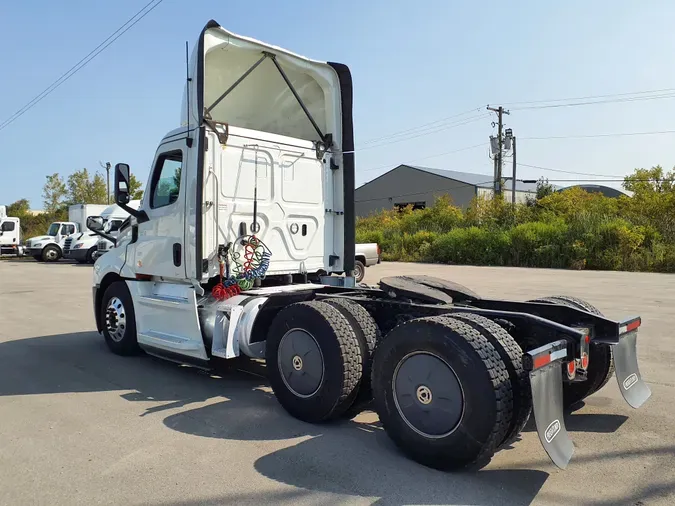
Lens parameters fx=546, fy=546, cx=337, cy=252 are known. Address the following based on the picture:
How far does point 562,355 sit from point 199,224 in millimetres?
3690

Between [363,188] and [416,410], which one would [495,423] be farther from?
[363,188]

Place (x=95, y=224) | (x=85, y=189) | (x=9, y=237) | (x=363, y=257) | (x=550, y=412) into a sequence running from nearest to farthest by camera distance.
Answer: (x=550, y=412), (x=95, y=224), (x=363, y=257), (x=9, y=237), (x=85, y=189)

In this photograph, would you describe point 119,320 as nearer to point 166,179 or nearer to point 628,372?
point 166,179

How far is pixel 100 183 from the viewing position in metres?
57.5

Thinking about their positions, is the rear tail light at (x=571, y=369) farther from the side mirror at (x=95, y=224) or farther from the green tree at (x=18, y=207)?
the green tree at (x=18, y=207)

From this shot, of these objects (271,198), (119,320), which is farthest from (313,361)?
(119,320)

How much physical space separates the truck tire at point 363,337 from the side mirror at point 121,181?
312 centimetres

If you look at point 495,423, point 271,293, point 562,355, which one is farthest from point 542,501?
point 271,293

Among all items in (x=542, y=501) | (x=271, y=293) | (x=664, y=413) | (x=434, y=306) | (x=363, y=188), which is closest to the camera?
(x=542, y=501)

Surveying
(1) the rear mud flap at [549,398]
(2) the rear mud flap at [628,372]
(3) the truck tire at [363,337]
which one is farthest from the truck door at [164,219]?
(2) the rear mud flap at [628,372]

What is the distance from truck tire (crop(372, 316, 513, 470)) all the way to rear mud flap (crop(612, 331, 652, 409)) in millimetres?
1444

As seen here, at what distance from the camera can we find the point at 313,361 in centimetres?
459

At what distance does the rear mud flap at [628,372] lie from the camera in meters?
4.33

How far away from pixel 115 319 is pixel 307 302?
11.4ft
